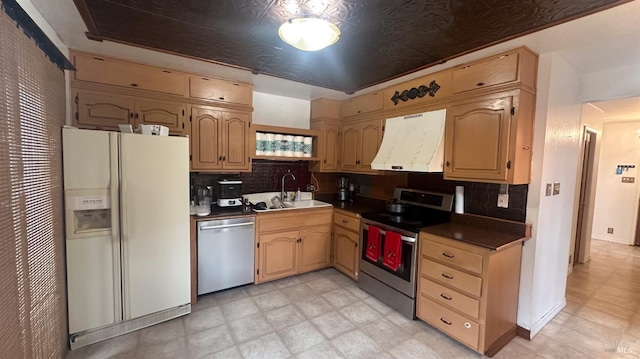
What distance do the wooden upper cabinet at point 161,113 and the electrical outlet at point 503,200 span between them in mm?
3213

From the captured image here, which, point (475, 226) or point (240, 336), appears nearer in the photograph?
point (240, 336)

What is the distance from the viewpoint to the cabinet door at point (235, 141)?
304 centimetres

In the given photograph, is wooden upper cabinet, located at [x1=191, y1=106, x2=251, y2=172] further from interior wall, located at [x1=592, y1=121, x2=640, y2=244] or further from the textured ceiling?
interior wall, located at [x1=592, y1=121, x2=640, y2=244]

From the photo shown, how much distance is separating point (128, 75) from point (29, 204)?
158cm

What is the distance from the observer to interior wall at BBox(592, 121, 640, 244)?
4.75 meters

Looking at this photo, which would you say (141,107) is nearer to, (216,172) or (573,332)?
(216,172)

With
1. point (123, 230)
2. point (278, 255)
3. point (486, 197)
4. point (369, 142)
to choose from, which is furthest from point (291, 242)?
point (486, 197)

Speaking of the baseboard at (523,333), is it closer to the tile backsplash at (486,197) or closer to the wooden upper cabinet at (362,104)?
the tile backsplash at (486,197)

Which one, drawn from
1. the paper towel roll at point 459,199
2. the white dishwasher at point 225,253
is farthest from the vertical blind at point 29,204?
the paper towel roll at point 459,199

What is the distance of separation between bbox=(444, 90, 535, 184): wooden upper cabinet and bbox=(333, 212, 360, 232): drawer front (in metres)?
1.22

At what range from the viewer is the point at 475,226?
2559 mm

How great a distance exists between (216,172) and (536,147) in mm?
3160

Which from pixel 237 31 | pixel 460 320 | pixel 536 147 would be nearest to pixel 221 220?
pixel 237 31

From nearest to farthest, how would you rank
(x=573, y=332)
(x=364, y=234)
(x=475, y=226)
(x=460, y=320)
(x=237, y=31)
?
(x=237, y=31)
(x=460, y=320)
(x=573, y=332)
(x=475, y=226)
(x=364, y=234)
